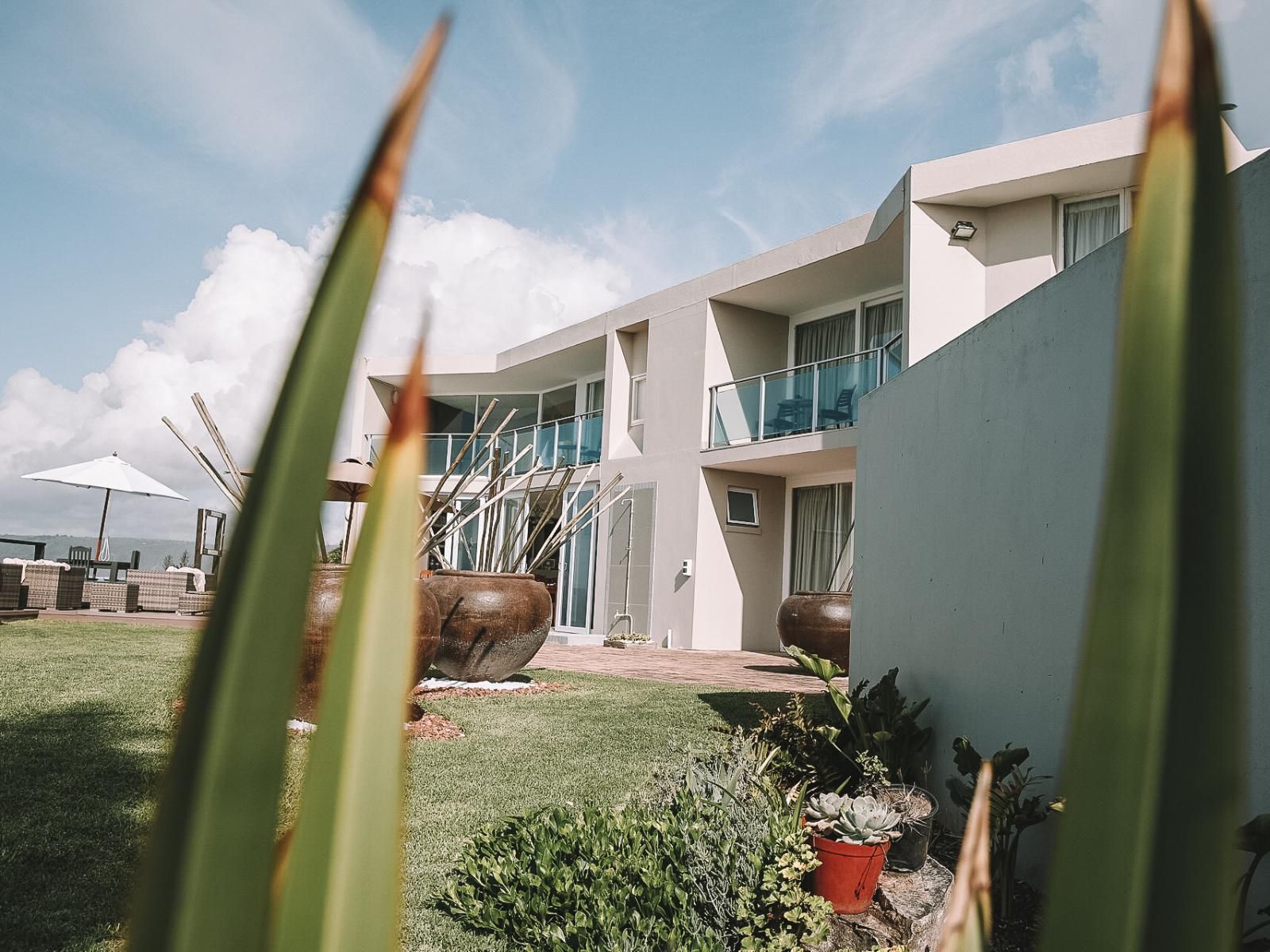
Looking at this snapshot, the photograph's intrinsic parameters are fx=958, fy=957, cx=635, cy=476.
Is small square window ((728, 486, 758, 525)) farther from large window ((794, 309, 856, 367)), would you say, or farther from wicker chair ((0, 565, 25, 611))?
wicker chair ((0, 565, 25, 611))

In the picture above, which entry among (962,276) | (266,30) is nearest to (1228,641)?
(266,30)

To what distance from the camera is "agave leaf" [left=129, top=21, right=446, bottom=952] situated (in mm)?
291

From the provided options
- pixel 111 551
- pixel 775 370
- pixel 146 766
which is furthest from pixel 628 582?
pixel 111 551

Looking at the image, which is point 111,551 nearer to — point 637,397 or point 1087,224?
point 637,397

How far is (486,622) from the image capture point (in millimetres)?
9516

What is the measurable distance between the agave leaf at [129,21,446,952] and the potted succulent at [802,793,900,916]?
3.78 m

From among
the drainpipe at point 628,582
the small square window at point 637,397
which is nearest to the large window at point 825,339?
the small square window at point 637,397

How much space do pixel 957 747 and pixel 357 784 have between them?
14.2 ft

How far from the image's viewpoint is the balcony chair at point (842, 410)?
15.0m

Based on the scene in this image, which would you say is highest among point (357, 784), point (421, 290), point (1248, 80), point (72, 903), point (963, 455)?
point (963, 455)

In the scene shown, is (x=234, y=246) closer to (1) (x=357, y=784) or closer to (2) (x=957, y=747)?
(1) (x=357, y=784)

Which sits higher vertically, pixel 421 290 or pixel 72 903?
pixel 421 290

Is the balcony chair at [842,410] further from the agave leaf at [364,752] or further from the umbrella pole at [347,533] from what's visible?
the agave leaf at [364,752]

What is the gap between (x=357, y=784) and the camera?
0.33 metres
